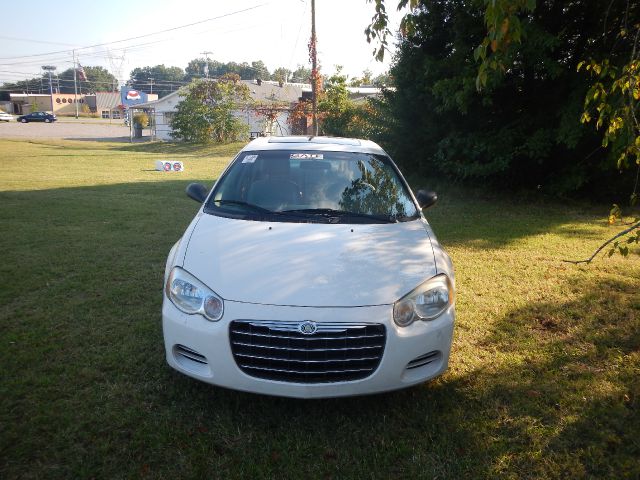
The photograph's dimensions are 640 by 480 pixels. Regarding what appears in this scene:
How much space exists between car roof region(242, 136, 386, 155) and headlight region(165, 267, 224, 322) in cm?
190

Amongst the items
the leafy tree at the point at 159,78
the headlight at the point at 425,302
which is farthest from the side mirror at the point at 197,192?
the leafy tree at the point at 159,78

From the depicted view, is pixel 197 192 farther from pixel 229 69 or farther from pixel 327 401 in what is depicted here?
pixel 229 69

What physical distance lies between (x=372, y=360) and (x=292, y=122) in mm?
27020

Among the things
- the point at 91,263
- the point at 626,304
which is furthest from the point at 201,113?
the point at 626,304

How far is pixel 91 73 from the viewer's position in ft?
476

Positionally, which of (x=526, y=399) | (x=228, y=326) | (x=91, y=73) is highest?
(x=91, y=73)

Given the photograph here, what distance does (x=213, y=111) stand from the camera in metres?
32.3

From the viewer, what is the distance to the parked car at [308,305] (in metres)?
2.75

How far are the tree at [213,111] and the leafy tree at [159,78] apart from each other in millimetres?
96532

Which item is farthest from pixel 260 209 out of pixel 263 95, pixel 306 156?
pixel 263 95

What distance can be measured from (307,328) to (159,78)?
142m

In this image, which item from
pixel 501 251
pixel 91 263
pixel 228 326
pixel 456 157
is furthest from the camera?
pixel 456 157

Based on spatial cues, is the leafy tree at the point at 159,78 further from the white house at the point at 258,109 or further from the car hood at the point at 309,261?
the car hood at the point at 309,261

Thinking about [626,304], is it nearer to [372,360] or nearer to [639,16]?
[372,360]
